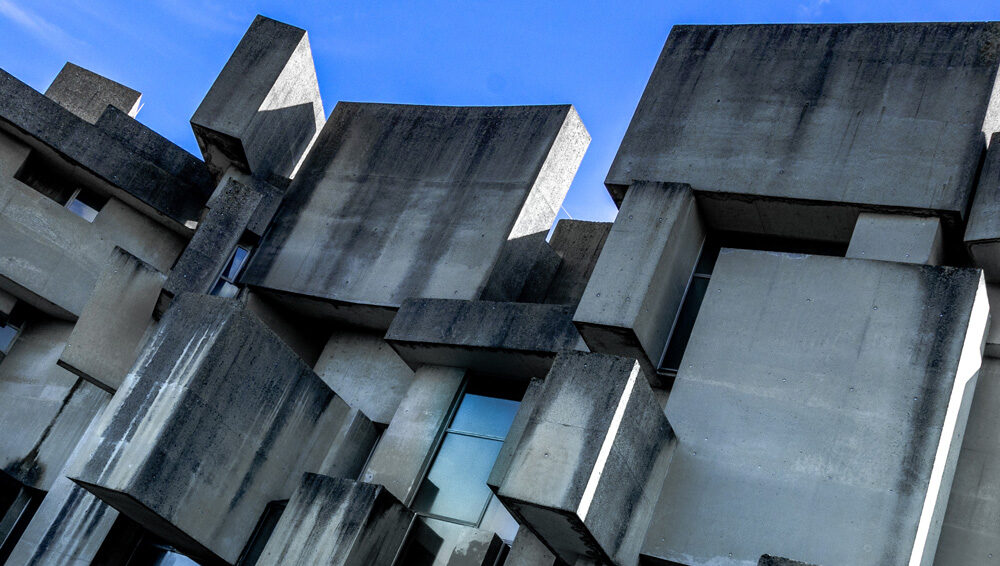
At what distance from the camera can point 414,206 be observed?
19203 millimetres

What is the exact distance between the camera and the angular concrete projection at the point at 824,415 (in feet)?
39.5

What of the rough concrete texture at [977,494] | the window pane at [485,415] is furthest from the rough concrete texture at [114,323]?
the rough concrete texture at [977,494]

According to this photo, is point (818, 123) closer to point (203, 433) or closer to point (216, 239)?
point (203, 433)

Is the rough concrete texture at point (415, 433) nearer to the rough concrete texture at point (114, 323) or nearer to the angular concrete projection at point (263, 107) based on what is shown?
the rough concrete texture at point (114, 323)

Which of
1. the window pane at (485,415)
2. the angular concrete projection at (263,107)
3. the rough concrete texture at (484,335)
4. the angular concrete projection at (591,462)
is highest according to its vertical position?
the angular concrete projection at (263,107)

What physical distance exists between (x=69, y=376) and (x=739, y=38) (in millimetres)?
13419

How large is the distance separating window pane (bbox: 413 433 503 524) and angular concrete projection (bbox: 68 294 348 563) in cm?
214

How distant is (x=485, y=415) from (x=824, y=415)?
5806 mm

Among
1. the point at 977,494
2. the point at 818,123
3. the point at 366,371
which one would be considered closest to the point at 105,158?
the point at 366,371

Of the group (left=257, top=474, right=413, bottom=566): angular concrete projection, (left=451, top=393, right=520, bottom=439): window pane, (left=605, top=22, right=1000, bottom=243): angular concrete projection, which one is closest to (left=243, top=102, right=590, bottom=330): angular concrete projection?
(left=451, top=393, right=520, bottom=439): window pane

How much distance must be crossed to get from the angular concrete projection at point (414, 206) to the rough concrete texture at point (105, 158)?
2328mm

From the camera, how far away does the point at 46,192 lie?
20781mm

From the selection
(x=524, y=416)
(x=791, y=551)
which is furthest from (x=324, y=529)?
(x=791, y=551)

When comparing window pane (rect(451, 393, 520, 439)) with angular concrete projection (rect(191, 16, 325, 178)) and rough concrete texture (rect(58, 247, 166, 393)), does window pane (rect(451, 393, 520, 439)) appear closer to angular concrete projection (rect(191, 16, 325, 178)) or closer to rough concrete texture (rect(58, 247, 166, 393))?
rough concrete texture (rect(58, 247, 166, 393))
